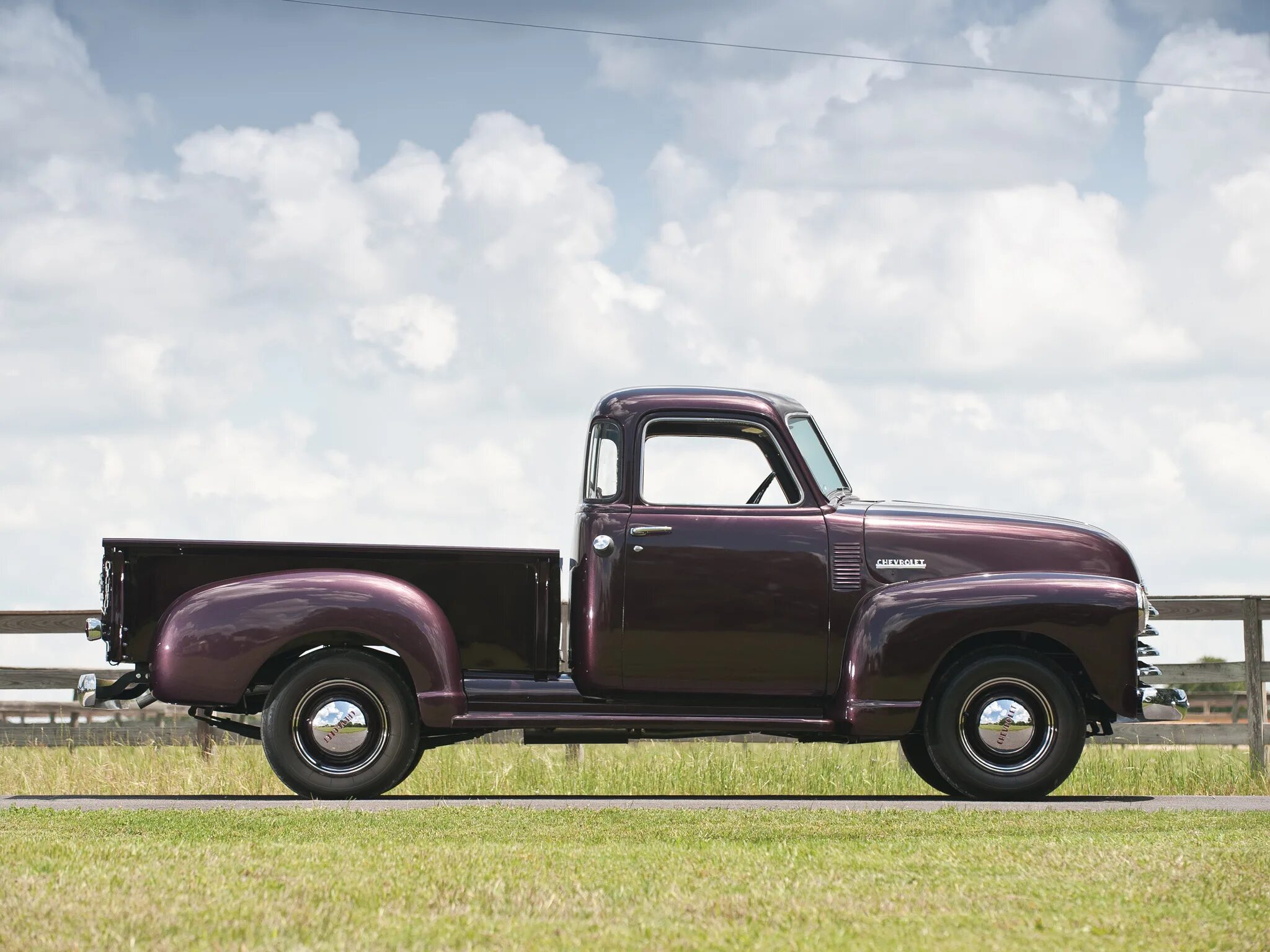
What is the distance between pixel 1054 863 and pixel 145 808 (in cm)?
512

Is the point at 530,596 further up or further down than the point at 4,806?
further up

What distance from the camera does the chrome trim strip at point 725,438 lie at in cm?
979

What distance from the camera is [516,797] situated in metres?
10.2

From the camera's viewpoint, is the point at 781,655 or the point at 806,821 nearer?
the point at 806,821

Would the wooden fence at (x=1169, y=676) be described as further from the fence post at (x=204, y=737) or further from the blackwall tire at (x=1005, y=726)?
the blackwall tire at (x=1005, y=726)

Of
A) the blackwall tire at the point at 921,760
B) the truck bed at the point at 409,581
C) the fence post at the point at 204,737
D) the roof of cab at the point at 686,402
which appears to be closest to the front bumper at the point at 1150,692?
the blackwall tire at the point at 921,760

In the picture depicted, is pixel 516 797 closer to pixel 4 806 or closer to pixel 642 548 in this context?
pixel 642 548

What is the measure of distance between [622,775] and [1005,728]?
A: 3.32m

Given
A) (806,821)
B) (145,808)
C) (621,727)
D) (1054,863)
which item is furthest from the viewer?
(621,727)

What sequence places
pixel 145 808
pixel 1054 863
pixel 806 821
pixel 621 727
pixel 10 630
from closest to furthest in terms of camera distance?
pixel 1054 863 → pixel 806 821 → pixel 145 808 → pixel 621 727 → pixel 10 630

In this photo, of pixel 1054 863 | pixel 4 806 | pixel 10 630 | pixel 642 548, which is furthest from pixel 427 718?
pixel 10 630

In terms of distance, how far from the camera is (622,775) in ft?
39.5

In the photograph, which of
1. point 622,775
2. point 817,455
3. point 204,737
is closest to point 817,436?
point 817,455

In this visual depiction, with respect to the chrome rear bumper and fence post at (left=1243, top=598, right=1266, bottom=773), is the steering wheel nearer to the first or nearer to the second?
the chrome rear bumper
